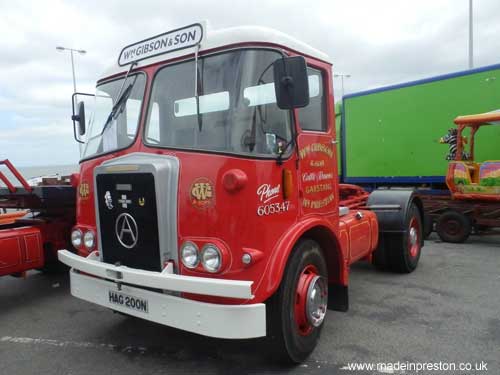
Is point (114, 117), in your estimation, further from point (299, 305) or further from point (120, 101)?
point (299, 305)

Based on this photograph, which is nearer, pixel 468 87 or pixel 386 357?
pixel 386 357

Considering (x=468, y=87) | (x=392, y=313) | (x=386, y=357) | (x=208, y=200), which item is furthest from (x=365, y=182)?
(x=208, y=200)

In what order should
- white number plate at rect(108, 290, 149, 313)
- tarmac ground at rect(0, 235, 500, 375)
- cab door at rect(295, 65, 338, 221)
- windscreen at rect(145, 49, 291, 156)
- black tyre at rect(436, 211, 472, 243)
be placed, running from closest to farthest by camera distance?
windscreen at rect(145, 49, 291, 156) → white number plate at rect(108, 290, 149, 313) → tarmac ground at rect(0, 235, 500, 375) → cab door at rect(295, 65, 338, 221) → black tyre at rect(436, 211, 472, 243)

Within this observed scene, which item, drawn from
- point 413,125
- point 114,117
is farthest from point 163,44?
point 413,125

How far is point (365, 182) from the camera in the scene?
33.0 ft

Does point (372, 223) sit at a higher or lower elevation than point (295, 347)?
higher

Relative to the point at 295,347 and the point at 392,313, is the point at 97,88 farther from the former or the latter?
the point at 392,313

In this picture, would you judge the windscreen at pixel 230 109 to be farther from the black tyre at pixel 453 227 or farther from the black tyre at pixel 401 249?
the black tyre at pixel 453 227

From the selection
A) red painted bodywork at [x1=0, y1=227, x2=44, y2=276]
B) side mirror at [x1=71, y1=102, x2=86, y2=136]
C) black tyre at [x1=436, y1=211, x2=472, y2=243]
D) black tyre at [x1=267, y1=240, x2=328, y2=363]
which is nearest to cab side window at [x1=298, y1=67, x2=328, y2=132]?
black tyre at [x1=267, y1=240, x2=328, y2=363]

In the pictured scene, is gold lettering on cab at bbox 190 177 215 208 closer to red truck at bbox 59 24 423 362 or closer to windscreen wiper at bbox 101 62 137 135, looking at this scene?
red truck at bbox 59 24 423 362

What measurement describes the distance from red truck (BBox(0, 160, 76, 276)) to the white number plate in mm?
2093

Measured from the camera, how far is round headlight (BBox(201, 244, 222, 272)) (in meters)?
2.76

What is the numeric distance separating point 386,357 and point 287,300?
1062 mm

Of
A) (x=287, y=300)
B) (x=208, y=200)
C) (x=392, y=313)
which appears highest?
(x=208, y=200)
